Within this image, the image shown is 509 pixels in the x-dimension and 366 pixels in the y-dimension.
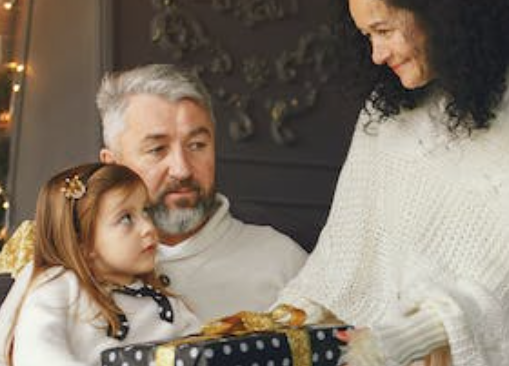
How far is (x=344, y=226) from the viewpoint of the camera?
2.73m

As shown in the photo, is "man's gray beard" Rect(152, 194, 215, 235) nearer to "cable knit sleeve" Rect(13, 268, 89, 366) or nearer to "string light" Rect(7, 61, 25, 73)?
"cable knit sleeve" Rect(13, 268, 89, 366)

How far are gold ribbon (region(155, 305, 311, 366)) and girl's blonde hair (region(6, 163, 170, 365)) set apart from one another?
1.09 ft

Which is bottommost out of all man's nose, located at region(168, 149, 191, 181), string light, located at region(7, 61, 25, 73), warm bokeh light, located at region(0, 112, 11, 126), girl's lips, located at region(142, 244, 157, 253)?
girl's lips, located at region(142, 244, 157, 253)

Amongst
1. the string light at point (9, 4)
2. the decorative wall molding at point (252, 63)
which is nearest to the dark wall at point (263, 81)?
the decorative wall molding at point (252, 63)

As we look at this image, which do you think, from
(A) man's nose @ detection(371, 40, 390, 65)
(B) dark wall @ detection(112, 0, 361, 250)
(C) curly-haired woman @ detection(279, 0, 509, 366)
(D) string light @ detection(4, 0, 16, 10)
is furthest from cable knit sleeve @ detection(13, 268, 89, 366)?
(D) string light @ detection(4, 0, 16, 10)

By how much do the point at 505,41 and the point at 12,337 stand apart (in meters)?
1.13

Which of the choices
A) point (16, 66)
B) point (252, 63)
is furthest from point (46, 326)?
point (16, 66)

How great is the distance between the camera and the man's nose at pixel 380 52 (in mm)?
2371

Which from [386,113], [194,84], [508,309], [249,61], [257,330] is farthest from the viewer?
[249,61]

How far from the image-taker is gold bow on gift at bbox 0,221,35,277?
109 inches

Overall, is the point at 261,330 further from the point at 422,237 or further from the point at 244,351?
the point at 422,237

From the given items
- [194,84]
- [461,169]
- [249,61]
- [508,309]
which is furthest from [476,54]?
[249,61]

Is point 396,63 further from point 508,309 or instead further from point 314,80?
point 314,80

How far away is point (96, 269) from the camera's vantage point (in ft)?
8.05
